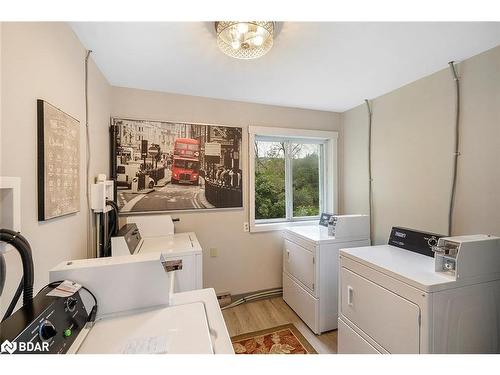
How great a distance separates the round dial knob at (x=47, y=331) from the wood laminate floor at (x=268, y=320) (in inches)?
67.1

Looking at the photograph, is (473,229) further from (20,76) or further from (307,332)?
(20,76)

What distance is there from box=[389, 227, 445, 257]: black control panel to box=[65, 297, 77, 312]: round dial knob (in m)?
2.07

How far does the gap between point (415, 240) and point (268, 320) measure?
5.11ft

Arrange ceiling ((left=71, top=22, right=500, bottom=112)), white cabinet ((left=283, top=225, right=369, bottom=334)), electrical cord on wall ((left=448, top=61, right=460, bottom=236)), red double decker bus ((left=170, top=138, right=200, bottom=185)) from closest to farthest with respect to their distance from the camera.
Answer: ceiling ((left=71, top=22, right=500, bottom=112)) → electrical cord on wall ((left=448, top=61, right=460, bottom=236)) → white cabinet ((left=283, top=225, right=369, bottom=334)) → red double decker bus ((left=170, top=138, right=200, bottom=185))

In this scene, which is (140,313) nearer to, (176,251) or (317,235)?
(176,251)

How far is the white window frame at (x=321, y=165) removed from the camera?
2.55 m

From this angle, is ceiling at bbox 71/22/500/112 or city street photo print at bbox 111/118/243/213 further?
city street photo print at bbox 111/118/243/213

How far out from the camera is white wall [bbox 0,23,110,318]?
2.73ft

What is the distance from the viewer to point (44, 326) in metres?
0.60

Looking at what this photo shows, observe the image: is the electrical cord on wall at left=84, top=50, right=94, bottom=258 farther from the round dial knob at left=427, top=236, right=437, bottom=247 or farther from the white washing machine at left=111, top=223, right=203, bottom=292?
the round dial knob at left=427, top=236, right=437, bottom=247

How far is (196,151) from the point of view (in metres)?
2.36

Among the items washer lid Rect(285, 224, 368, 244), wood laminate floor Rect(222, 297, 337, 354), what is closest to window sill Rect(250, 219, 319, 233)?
washer lid Rect(285, 224, 368, 244)

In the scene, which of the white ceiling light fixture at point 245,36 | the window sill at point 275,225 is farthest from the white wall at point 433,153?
the white ceiling light fixture at point 245,36
